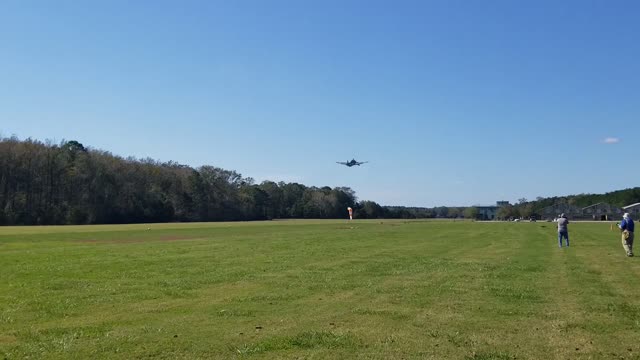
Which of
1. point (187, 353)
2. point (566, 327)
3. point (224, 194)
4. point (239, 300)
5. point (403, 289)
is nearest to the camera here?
point (187, 353)

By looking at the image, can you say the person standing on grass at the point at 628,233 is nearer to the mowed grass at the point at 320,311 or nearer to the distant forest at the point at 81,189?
the mowed grass at the point at 320,311

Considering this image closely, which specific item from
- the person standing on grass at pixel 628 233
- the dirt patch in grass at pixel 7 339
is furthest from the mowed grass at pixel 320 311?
the person standing on grass at pixel 628 233

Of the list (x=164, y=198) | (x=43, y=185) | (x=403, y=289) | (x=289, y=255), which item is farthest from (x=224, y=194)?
(x=403, y=289)

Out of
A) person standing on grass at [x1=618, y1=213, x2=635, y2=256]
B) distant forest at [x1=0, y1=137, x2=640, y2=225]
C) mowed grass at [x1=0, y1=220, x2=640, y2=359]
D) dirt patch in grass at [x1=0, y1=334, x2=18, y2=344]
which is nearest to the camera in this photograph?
mowed grass at [x1=0, y1=220, x2=640, y2=359]

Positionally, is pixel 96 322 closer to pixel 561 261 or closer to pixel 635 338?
pixel 635 338

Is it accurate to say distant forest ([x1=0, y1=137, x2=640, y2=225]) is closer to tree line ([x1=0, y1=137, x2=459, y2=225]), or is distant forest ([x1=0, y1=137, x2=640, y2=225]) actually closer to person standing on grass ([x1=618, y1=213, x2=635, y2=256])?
tree line ([x1=0, y1=137, x2=459, y2=225])

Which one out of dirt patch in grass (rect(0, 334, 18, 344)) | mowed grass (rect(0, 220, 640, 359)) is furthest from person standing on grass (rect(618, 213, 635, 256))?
dirt patch in grass (rect(0, 334, 18, 344))

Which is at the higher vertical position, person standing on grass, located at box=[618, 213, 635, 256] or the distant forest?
the distant forest

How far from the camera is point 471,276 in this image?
756 inches

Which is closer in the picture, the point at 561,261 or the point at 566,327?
the point at 566,327

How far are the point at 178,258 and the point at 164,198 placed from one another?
13066 centimetres

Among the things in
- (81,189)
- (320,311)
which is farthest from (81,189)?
(320,311)

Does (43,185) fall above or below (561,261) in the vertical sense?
above

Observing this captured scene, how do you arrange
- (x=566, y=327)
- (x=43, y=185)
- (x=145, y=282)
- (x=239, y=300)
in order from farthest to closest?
(x=43, y=185) < (x=145, y=282) < (x=239, y=300) < (x=566, y=327)
